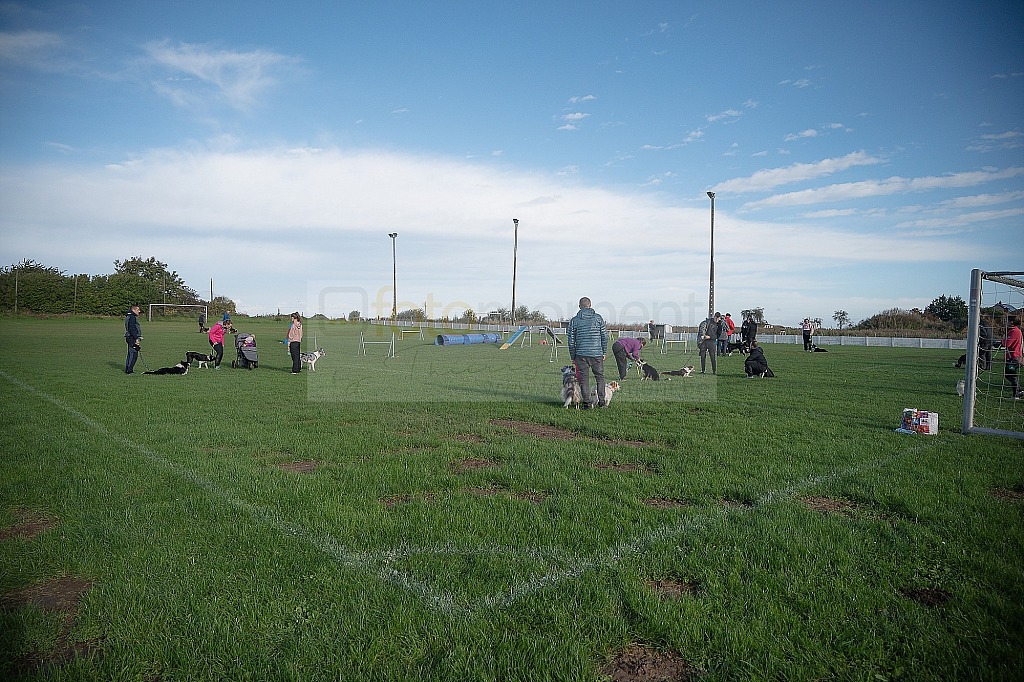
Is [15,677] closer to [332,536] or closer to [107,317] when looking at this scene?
[332,536]

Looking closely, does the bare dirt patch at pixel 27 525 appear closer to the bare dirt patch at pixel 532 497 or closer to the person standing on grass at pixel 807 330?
the bare dirt patch at pixel 532 497

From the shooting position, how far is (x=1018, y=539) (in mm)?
4387

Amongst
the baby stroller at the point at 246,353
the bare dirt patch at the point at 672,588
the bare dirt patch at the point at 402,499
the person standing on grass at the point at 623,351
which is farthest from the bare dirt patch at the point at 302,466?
the baby stroller at the point at 246,353

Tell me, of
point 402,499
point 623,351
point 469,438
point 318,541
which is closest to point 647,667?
point 318,541

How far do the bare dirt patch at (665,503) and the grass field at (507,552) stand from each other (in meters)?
0.05

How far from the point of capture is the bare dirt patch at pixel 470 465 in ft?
21.2

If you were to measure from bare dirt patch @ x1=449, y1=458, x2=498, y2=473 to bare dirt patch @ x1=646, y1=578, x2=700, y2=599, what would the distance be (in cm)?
303

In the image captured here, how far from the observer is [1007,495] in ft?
18.2

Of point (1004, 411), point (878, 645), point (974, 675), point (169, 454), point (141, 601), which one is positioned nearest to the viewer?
point (974, 675)

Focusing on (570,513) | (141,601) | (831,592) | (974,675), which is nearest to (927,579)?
(831,592)

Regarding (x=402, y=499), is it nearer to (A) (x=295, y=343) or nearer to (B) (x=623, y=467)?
(B) (x=623, y=467)

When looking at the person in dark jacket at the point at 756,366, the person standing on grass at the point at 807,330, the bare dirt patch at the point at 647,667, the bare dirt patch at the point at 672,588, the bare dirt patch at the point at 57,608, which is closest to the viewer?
the bare dirt patch at the point at 647,667

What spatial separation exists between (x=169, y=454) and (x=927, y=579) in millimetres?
7676

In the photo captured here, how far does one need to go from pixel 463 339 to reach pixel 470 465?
100ft
